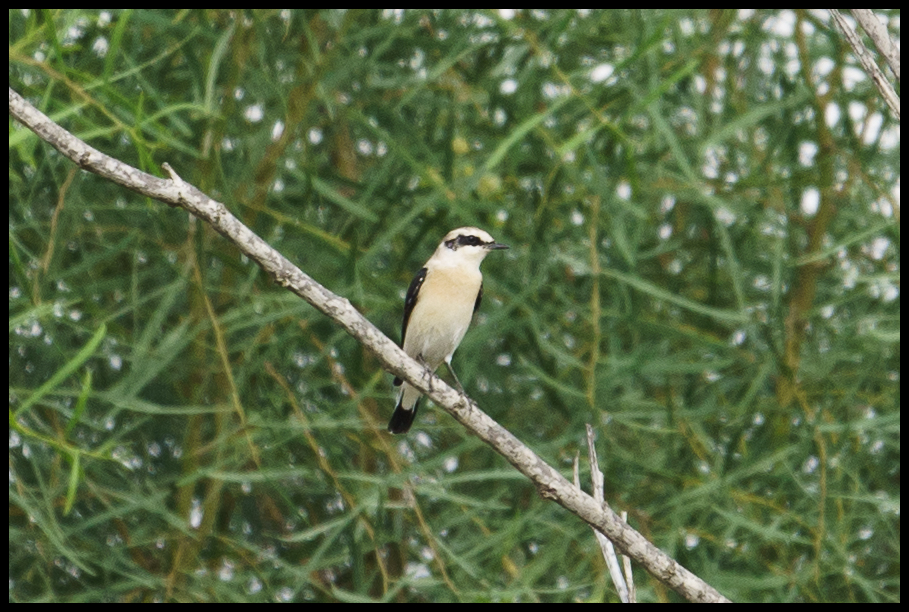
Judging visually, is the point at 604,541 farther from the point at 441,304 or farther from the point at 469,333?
the point at 441,304

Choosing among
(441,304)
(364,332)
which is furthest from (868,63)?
(441,304)

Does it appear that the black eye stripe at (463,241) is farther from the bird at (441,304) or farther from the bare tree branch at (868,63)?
the bare tree branch at (868,63)

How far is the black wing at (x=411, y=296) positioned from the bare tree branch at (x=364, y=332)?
3.36 feet

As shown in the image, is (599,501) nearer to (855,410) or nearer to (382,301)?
(382,301)

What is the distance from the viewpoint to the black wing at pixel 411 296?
290 centimetres

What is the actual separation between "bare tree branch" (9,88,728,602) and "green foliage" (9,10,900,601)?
0.56 metres

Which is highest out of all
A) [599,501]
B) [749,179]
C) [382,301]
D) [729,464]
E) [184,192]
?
[749,179]

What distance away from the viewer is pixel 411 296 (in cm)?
300

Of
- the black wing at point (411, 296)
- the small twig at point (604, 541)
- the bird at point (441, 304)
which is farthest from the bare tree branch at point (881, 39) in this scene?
the black wing at point (411, 296)

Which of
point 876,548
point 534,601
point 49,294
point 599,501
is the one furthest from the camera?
point 876,548

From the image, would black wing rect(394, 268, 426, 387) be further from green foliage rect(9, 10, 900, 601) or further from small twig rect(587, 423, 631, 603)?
small twig rect(587, 423, 631, 603)

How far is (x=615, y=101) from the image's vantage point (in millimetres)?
2455

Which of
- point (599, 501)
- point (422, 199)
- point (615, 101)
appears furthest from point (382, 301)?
point (599, 501)

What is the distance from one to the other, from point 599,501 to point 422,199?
3.00 ft
